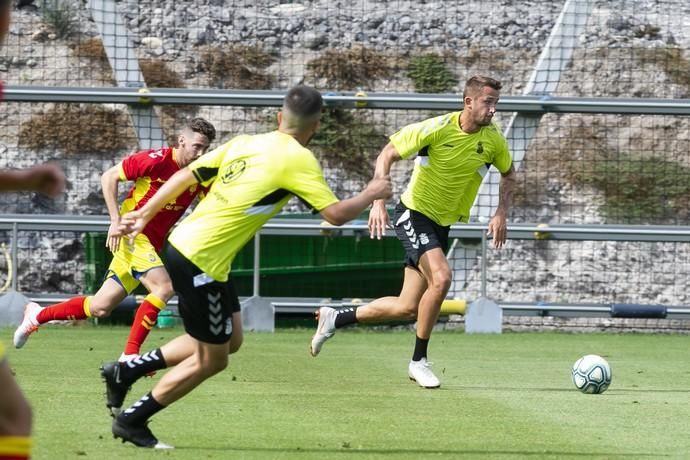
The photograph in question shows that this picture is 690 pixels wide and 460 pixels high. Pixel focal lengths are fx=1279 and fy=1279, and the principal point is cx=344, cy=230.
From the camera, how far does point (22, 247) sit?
20344mm

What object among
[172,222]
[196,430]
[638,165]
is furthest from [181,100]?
[638,165]

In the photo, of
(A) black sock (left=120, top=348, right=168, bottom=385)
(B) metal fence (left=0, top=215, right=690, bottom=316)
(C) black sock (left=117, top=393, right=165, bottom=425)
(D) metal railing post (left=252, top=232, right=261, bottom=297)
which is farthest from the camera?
(B) metal fence (left=0, top=215, right=690, bottom=316)

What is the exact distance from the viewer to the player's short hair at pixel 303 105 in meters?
6.52

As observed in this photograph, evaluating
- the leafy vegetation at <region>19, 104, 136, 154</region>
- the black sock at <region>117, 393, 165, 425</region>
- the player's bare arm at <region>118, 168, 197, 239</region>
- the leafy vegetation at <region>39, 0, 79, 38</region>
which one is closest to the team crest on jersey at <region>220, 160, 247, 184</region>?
the player's bare arm at <region>118, 168, 197, 239</region>

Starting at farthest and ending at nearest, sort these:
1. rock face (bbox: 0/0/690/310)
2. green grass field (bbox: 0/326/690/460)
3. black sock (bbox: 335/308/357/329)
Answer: rock face (bbox: 0/0/690/310) → black sock (bbox: 335/308/357/329) → green grass field (bbox: 0/326/690/460)

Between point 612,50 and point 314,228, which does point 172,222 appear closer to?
point 314,228

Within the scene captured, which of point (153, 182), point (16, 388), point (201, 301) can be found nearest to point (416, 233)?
point (153, 182)

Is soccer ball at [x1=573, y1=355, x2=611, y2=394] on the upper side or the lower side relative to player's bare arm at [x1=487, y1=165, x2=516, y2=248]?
lower

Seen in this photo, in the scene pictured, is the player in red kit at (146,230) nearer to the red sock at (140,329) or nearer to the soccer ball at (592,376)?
the red sock at (140,329)

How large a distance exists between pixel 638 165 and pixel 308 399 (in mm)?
15496

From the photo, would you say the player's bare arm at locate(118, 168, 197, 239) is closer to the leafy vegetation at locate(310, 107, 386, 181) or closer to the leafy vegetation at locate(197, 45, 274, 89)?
the leafy vegetation at locate(310, 107, 386, 181)

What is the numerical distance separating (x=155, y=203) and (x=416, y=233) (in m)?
4.17

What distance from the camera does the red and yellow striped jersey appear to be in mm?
9961

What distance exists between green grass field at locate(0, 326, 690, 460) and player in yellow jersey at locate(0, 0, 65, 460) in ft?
6.39
